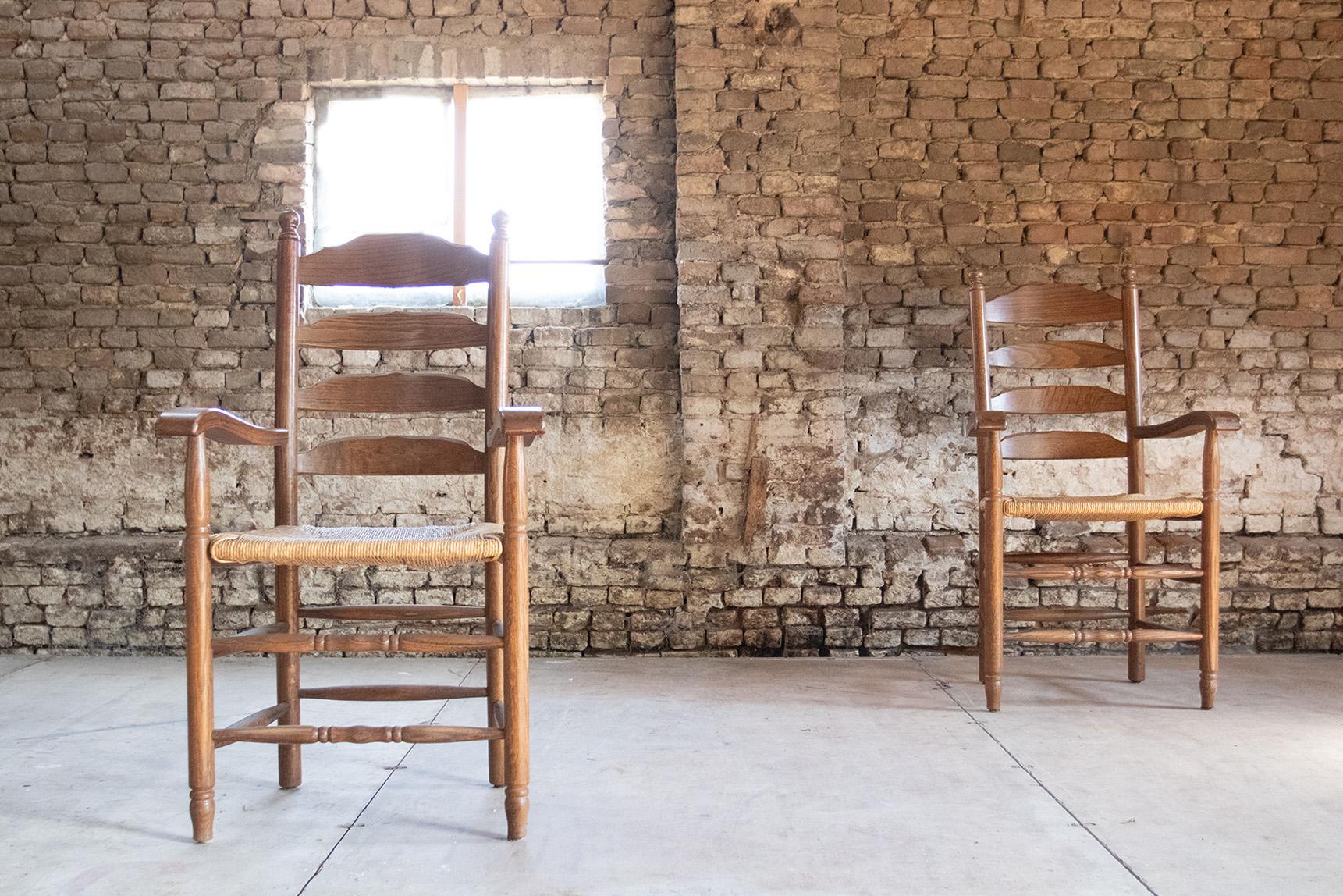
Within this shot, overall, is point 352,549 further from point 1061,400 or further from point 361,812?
point 1061,400

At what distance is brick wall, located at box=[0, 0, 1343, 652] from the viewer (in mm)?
3605

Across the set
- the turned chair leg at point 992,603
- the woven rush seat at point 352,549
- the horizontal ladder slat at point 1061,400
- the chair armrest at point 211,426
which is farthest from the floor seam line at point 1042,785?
the chair armrest at point 211,426

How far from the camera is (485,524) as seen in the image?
2109mm

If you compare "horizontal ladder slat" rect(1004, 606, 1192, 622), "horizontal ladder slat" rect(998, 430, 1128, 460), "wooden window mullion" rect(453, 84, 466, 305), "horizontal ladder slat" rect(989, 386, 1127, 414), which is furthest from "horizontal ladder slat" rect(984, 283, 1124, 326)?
"wooden window mullion" rect(453, 84, 466, 305)

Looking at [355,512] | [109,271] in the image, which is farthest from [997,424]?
[109,271]

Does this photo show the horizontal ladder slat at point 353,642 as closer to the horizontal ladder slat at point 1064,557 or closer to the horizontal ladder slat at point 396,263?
the horizontal ladder slat at point 396,263

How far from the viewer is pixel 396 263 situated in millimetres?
2285

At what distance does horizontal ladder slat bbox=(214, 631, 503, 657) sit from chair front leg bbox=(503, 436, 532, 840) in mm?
45

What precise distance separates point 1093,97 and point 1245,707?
224 centimetres

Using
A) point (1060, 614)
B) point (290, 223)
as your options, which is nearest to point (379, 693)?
point (290, 223)

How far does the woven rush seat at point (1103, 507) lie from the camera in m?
2.78

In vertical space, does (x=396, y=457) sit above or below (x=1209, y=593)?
above

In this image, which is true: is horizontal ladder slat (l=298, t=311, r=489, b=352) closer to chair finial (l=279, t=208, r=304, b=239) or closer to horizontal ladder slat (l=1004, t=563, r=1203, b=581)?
chair finial (l=279, t=208, r=304, b=239)

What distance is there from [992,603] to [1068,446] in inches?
26.6
